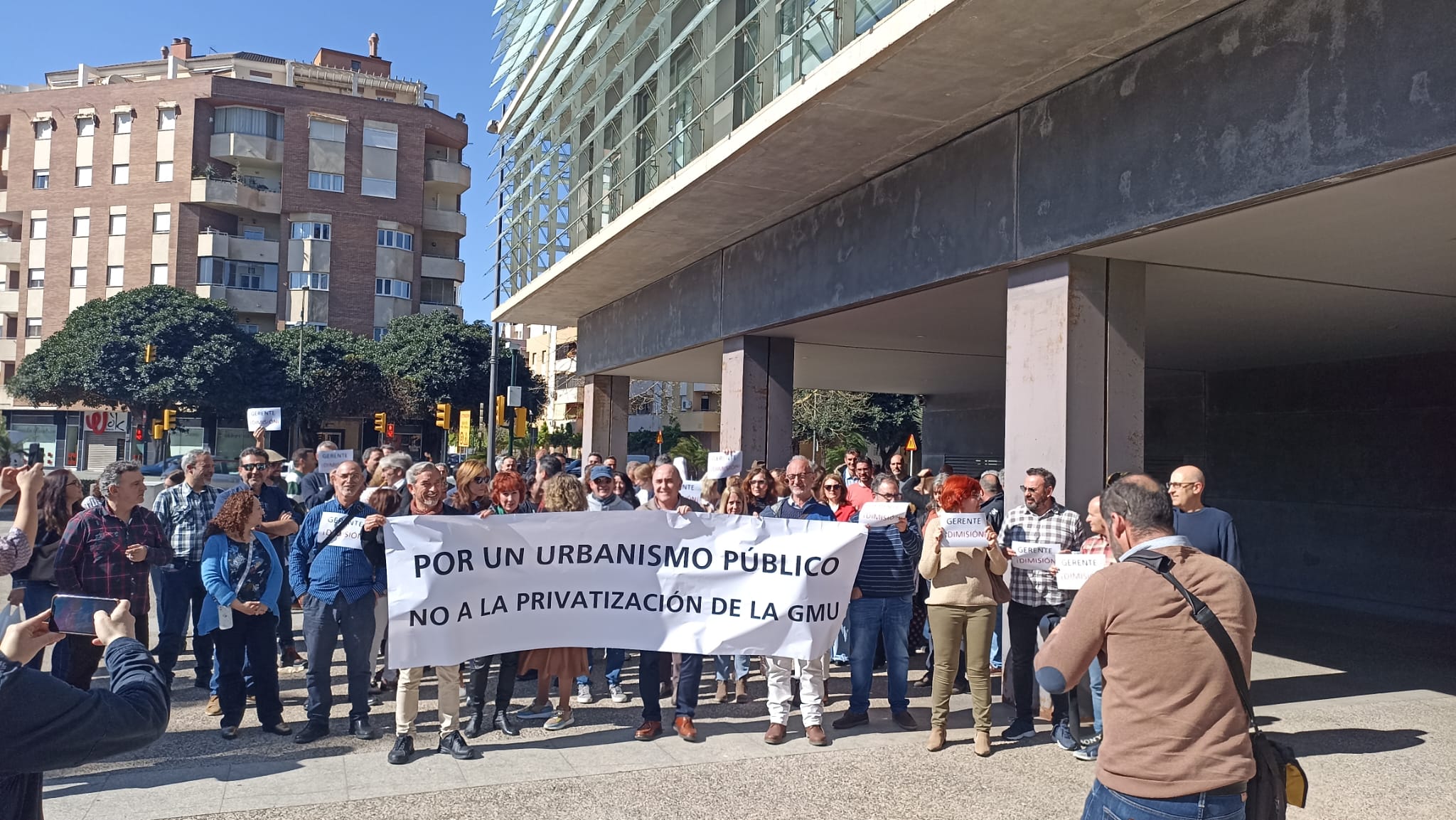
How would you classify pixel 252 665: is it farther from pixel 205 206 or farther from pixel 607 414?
pixel 205 206

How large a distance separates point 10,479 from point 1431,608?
53.2ft

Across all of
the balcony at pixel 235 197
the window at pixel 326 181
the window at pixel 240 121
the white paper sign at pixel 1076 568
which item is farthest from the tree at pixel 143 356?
the white paper sign at pixel 1076 568

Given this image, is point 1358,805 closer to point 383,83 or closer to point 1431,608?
point 1431,608

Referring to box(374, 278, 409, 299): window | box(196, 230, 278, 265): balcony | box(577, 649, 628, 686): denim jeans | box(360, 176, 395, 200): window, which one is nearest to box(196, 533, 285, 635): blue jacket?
box(577, 649, 628, 686): denim jeans

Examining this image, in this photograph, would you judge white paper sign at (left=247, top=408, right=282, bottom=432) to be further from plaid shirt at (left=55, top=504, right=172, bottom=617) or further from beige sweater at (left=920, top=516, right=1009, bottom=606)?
beige sweater at (left=920, top=516, right=1009, bottom=606)

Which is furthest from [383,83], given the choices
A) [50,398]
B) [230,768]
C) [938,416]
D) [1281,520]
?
[230,768]

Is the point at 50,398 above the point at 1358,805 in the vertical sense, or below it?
above

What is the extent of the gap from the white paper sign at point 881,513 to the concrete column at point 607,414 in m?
16.7

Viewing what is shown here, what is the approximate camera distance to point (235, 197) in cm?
6112

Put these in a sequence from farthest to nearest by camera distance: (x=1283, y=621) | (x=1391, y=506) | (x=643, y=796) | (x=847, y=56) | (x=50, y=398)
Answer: (x=50, y=398), (x=1391, y=506), (x=1283, y=621), (x=847, y=56), (x=643, y=796)

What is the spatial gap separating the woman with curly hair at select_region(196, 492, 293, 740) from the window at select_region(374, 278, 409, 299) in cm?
6145

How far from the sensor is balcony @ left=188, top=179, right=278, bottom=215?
60.2 meters

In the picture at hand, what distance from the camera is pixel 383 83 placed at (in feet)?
247

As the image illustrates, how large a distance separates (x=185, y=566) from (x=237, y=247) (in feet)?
201
